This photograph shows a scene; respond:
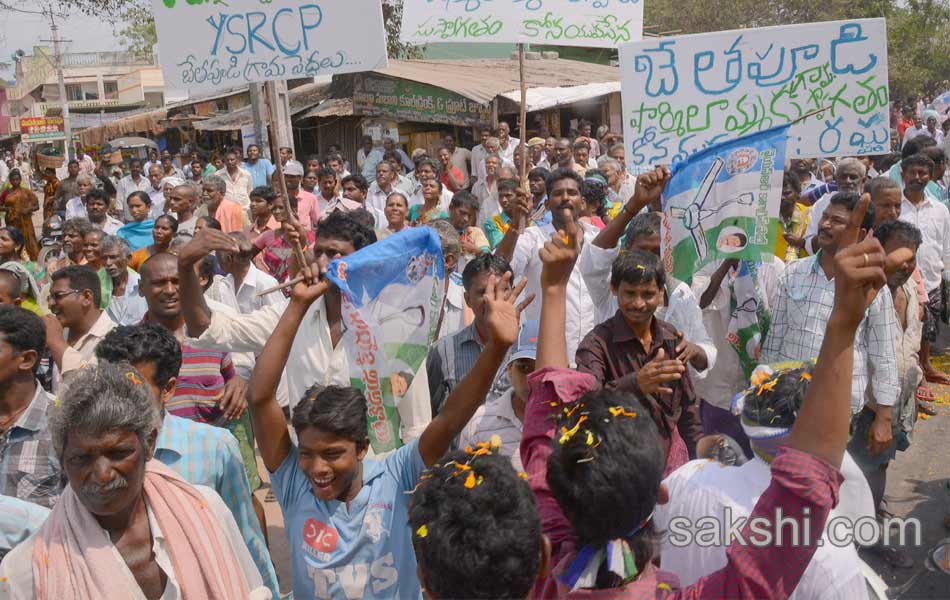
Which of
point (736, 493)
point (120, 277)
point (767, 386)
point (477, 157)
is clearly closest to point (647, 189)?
point (767, 386)

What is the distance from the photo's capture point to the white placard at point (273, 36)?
5309 millimetres

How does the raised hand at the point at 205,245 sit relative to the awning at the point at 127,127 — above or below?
below

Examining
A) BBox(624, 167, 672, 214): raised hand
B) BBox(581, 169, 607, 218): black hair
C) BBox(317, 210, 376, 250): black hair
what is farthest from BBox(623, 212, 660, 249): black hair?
BBox(317, 210, 376, 250): black hair

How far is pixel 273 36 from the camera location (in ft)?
17.7

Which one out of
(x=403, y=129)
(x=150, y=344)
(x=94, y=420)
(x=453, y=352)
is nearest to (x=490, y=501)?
(x=94, y=420)

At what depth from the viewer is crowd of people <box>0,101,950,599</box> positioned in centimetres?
187

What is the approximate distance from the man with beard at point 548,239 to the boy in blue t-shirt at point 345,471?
77.7 inches

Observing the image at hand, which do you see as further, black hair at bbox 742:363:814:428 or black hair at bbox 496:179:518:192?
black hair at bbox 496:179:518:192

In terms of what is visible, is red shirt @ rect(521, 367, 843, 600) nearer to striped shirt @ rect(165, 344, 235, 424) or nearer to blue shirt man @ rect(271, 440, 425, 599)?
blue shirt man @ rect(271, 440, 425, 599)

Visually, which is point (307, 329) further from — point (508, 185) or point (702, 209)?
point (508, 185)

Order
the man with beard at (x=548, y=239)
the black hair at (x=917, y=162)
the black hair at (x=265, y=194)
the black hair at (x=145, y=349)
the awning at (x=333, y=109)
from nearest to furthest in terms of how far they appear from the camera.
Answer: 1. the black hair at (x=145, y=349)
2. the man with beard at (x=548, y=239)
3. the black hair at (x=917, y=162)
4. the black hair at (x=265, y=194)
5. the awning at (x=333, y=109)

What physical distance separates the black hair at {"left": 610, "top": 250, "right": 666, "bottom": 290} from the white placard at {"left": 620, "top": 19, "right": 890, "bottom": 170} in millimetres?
1664

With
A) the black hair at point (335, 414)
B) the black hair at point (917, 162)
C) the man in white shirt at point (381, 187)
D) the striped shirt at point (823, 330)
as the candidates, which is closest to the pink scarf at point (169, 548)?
the black hair at point (335, 414)

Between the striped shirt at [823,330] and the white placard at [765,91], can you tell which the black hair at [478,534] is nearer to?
the striped shirt at [823,330]
